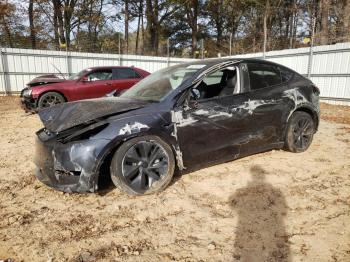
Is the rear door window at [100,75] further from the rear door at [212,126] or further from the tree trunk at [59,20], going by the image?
the tree trunk at [59,20]

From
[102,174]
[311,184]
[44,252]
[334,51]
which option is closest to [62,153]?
[102,174]

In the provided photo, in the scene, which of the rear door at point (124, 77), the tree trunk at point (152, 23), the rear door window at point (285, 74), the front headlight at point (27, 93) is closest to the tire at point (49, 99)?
the front headlight at point (27, 93)

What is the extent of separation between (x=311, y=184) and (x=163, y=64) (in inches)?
626

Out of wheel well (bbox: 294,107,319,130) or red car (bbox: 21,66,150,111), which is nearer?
wheel well (bbox: 294,107,319,130)

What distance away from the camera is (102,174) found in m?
3.62

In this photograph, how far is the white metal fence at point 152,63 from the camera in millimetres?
11742

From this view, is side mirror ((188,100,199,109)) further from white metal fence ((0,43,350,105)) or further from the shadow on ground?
white metal fence ((0,43,350,105))

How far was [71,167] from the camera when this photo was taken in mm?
3170

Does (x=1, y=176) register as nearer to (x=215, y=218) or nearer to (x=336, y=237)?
(x=215, y=218)

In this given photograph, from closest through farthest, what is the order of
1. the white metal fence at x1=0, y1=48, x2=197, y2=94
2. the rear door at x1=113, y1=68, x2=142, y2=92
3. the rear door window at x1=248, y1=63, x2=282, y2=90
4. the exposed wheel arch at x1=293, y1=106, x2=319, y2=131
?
the rear door window at x1=248, y1=63, x2=282, y2=90 → the exposed wheel arch at x1=293, y1=106, x2=319, y2=131 → the rear door at x1=113, y1=68, x2=142, y2=92 → the white metal fence at x1=0, y1=48, x2=197, y2=94

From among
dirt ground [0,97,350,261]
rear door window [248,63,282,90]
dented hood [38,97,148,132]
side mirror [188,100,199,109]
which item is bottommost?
dirt ground [0,97,350,261]

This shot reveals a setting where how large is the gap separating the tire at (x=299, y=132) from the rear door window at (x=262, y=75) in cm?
67

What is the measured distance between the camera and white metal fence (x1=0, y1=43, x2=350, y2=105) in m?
11.7

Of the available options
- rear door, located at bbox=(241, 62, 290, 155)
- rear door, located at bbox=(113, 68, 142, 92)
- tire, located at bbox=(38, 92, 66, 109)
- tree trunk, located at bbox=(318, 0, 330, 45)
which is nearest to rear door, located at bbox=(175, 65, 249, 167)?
rear door, located at bbox=(241, 62, 290, 155)
